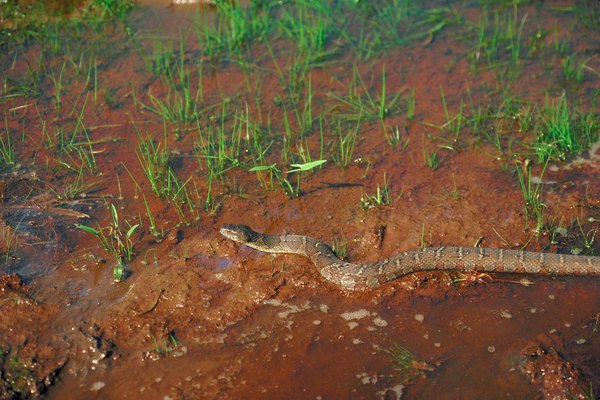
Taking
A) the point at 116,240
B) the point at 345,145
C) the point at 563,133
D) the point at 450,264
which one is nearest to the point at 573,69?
the point at 563,133

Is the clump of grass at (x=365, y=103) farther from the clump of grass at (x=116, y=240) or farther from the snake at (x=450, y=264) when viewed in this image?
the clump of grass at (x=116, y=240)

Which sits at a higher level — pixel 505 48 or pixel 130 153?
pixel 505 48

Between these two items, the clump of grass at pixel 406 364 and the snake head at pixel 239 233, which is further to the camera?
the snake head at pixel 239 233

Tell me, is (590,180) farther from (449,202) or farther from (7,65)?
(7,65)

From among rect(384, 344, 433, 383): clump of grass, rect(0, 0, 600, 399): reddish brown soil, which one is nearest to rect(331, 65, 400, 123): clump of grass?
rect(0, 0, 600, 399): reddish brown soil

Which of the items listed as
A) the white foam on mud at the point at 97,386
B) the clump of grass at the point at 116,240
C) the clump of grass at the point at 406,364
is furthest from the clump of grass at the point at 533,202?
the white foam on mud at the point at 97,386

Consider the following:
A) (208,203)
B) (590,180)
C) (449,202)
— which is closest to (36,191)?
(208,203)
